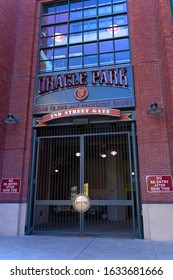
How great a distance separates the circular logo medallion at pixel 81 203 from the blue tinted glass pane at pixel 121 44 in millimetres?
6349

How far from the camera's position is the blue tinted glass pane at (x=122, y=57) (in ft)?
32.2

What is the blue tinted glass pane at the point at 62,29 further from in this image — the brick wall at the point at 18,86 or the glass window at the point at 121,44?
the glass window at the point at 121,44

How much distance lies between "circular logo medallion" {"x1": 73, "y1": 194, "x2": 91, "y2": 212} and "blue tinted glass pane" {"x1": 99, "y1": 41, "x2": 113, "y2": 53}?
6.21 metres

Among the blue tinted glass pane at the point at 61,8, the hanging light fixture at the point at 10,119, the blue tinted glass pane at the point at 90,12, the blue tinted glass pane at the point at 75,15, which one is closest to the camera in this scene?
the hanging light fixture at the point at 10,119

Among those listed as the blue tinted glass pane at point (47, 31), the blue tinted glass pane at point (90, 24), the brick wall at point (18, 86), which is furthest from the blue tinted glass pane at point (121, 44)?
the brick wall at point (18, 86)

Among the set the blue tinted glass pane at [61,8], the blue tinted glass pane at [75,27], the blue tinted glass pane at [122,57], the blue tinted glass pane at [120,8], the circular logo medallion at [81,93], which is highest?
the blue tinted glass pane at [61,8]

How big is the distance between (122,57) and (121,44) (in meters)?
0.68

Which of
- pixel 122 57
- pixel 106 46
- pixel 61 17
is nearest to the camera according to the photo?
pixel 122 57

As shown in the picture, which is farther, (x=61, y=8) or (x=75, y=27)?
(x=61, y=8)

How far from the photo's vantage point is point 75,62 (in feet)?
33.8

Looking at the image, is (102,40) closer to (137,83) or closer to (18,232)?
(137,83)

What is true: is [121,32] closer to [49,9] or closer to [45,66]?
[45,66]

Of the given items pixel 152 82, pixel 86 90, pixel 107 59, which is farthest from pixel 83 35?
pixel 152 82

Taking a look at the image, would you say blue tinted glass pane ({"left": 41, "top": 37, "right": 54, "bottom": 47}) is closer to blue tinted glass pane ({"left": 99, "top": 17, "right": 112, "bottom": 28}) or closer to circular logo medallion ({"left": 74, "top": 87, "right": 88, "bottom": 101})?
blue tinted glass pane ({"left": 99, "top": 17, "right": 112, "bottom": 28})
